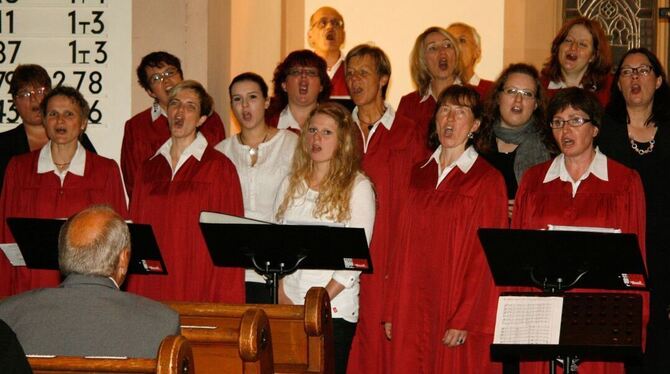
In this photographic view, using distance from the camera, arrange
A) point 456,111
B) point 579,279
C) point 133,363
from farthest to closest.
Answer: point 456,111 → point 579,279 → point 133,363

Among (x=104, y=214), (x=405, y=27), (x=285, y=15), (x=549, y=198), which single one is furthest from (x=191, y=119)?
(x=405, y=27)

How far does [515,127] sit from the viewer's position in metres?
6.28

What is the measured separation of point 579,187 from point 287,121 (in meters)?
2.29

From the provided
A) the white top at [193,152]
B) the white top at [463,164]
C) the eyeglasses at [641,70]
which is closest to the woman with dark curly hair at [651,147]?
the eyeglasses at [641,70]

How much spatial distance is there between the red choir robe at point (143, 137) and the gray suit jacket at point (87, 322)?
3.64 meters

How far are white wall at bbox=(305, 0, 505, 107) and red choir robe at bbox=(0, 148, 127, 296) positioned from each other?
13.8 ft

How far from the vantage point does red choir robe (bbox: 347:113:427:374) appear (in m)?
6.26

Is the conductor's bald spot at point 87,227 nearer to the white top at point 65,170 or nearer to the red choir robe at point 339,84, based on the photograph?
the white top at point 65,170

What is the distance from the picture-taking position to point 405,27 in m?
10.5

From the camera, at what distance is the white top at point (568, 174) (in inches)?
218

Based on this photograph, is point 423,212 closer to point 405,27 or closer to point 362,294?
point 362,294

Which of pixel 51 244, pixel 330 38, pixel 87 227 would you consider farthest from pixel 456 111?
pixel 330 38

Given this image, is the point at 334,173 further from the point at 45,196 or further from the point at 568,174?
the point at 45,196

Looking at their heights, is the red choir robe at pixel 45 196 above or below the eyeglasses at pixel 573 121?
below
